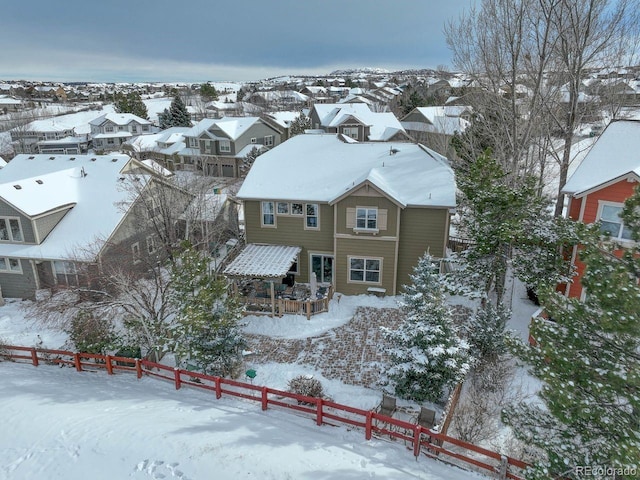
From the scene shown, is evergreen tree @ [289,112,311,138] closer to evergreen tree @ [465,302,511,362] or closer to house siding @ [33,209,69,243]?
house siding @ [33,209,69,243]

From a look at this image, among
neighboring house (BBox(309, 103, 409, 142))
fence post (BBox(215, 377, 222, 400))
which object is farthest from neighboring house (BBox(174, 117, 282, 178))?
fence post (BBox(215, 377, 222, 400))

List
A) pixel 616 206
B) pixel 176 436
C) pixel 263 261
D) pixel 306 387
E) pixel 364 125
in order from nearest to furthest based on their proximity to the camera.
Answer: pixel 176 436
pixel 306 387
pixel 616 206
pixel 263 261
pixel 364 125

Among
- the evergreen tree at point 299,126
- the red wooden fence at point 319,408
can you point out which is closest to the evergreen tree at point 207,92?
the evergreen tree at point 299,126

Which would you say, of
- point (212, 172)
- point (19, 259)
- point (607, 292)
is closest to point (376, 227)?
point (607, 292)

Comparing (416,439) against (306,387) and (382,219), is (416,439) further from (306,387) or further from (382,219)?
(382,219)

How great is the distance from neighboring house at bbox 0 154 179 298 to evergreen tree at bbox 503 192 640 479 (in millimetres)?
20274

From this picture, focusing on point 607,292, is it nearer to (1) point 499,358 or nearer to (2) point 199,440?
(1) point 499,358

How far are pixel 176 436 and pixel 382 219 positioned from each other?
13.4 metres

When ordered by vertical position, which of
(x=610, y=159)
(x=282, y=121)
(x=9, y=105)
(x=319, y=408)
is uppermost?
(x=9, y=105)

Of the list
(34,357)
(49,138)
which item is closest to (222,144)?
(34,357)

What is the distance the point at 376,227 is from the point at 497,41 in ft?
45.1

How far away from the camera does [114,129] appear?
255 ft

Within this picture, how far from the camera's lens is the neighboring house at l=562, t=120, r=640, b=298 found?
15992 mm

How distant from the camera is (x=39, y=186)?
24359 mm
